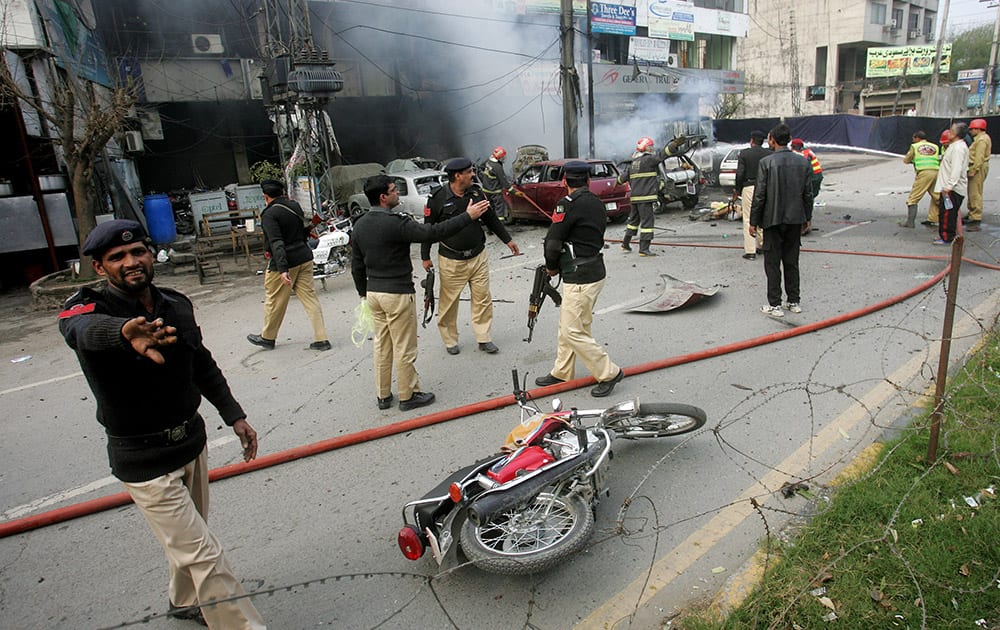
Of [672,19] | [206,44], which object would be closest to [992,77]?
[672,19]

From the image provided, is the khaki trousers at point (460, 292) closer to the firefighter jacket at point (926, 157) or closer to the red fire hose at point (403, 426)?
the red fire hose at point (403, 426)

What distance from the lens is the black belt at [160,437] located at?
2.42 metres

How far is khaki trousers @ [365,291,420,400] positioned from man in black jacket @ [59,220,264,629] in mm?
2255

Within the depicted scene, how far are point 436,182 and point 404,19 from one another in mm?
13669

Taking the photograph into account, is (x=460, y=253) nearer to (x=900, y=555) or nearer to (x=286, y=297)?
(x=286, y=297)

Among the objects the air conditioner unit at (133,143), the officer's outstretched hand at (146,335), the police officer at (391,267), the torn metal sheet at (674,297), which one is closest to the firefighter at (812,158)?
the torn metal sheet at (674,297)

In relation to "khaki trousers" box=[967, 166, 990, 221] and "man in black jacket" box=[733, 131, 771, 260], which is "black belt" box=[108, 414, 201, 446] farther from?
"khaki trousers" box=[967, 166, 990, 221]

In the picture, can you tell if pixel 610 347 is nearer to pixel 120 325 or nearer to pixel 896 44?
pixel 120 325

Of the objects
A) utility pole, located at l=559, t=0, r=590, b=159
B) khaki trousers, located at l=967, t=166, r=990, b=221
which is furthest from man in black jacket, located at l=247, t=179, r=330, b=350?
utility pole, located at l=559, t=0, r=590, b=159

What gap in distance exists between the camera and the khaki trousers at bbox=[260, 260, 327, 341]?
662 cm

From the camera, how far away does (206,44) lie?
23219 mm

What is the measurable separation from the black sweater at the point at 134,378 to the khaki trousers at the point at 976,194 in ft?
39.6

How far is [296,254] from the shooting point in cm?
665

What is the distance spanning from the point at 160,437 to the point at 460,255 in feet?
12.7
